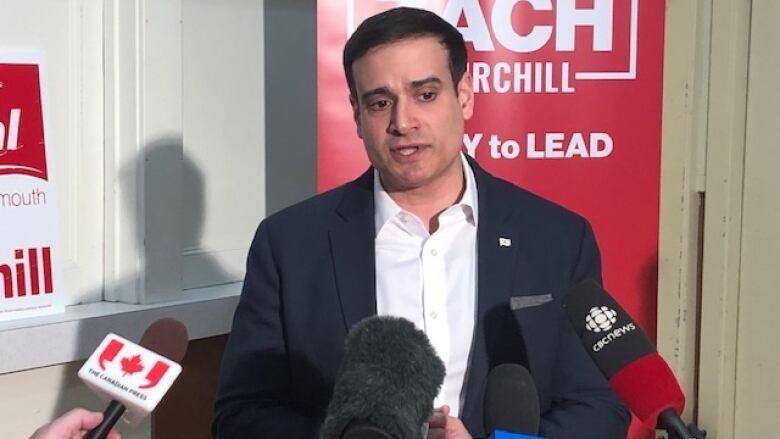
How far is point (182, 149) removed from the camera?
2.89 meters

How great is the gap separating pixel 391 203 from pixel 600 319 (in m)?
0.57

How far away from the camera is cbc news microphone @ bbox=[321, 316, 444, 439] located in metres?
1.11

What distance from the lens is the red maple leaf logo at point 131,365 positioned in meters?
1.41

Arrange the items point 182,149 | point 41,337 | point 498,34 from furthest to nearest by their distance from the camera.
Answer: point 182,149
point 498,34
point 41,337

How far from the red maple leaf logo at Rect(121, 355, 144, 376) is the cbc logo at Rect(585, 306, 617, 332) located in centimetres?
62

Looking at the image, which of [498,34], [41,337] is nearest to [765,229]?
[498,34]

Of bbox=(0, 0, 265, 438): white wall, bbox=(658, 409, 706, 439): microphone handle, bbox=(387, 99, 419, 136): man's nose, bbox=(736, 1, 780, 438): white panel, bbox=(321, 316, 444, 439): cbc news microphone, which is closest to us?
bbox=(321, 316, 444, 439): cbc news microphone

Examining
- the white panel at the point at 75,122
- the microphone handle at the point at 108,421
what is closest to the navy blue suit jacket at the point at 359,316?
the microphone handle at the point at 108,421

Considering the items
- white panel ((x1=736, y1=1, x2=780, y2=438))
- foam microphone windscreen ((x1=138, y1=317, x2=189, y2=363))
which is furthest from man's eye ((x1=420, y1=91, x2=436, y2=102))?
white panel ((x1=736, y1=1, x2=780, y2=438))

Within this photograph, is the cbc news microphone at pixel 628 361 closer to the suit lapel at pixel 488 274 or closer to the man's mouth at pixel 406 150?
the suit lapel at pixel 488 274

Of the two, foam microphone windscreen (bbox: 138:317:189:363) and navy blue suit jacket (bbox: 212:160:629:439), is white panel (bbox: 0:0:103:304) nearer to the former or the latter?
navy blue suit jacket (bbox: 212:160:629:439)

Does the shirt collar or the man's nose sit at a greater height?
the man's nose

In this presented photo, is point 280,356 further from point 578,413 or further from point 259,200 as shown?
point 259,200

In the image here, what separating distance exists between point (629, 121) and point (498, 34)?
41 cm
